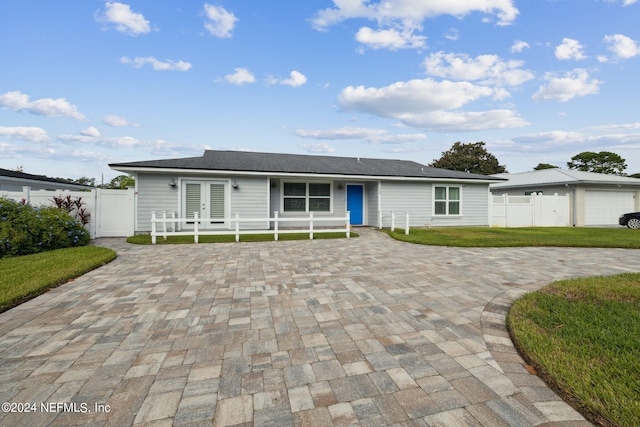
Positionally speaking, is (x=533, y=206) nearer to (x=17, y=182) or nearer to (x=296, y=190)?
(x=296, y=190)

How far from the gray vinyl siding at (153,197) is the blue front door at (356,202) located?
337 inches

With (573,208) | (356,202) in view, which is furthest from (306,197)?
(573,208)

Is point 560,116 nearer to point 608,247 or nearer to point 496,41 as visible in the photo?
point 496,41

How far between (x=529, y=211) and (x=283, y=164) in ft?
49.0

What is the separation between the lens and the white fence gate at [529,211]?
16000mm

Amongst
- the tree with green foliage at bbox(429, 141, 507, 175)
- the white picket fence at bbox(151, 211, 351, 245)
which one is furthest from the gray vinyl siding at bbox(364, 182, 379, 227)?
the tree with green foliage at bbox(429, 141, 507, 175)

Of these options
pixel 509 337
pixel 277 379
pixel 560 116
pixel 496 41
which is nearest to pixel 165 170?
pixel 277 379

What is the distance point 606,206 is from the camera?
18281 millimetres

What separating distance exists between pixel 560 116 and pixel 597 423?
61.6 ft

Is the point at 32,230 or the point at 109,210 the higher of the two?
the point at 109,210

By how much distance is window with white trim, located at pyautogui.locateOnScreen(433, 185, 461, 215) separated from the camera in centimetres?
1509

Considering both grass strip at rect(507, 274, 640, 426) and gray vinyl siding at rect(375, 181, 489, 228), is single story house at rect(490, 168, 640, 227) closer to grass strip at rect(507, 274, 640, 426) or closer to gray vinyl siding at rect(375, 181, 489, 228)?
gray vinyl siding at rect(375, 181, 489, 228)

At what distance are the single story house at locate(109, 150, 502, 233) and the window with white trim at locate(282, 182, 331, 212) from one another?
0.05 metres

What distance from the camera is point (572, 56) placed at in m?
11.7
